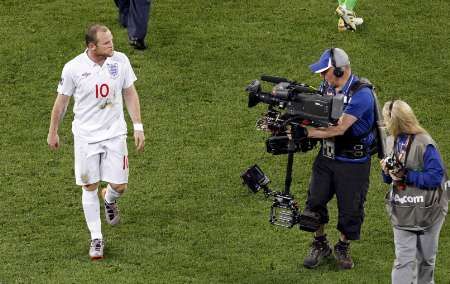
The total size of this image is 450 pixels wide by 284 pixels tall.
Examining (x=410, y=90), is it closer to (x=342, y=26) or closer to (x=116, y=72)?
(x=342, y=26)

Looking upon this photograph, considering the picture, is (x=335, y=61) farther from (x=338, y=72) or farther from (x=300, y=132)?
(x=300, y=132)

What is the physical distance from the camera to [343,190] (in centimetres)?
1083

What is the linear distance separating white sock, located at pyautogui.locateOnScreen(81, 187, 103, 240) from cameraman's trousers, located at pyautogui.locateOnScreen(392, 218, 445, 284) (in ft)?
9.91

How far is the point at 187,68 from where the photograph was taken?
15.6 metres

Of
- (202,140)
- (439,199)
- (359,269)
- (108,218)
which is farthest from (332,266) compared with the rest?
(202,140)

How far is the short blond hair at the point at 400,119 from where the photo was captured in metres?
9.77

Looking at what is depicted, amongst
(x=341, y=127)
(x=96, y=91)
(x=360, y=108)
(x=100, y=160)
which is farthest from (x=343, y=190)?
(x=96, y=91)

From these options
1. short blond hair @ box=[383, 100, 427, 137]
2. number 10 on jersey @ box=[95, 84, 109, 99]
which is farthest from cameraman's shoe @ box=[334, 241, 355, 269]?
number 10 on jersey @ box=[95, 84, 109, 99]

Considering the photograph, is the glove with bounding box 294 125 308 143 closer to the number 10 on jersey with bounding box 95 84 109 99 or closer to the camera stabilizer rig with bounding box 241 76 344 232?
the camera stabilizer rig with bounding box 241 76 344 232

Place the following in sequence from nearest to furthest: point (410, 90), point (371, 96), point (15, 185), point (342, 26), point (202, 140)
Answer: point (371, 96) < point (15, 185) < point (202, 140) < point (410, 90) < point (342, 26)

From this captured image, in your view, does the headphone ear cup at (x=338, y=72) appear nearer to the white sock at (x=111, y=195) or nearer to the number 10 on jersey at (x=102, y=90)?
the number 10 on jersey at (x=102, y=90)

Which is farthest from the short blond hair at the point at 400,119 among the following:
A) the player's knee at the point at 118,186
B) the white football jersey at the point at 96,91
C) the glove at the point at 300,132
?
the player's knee at the point at 118,186

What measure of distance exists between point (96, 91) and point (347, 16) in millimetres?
6128

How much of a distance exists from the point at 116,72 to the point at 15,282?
87.4 inches
